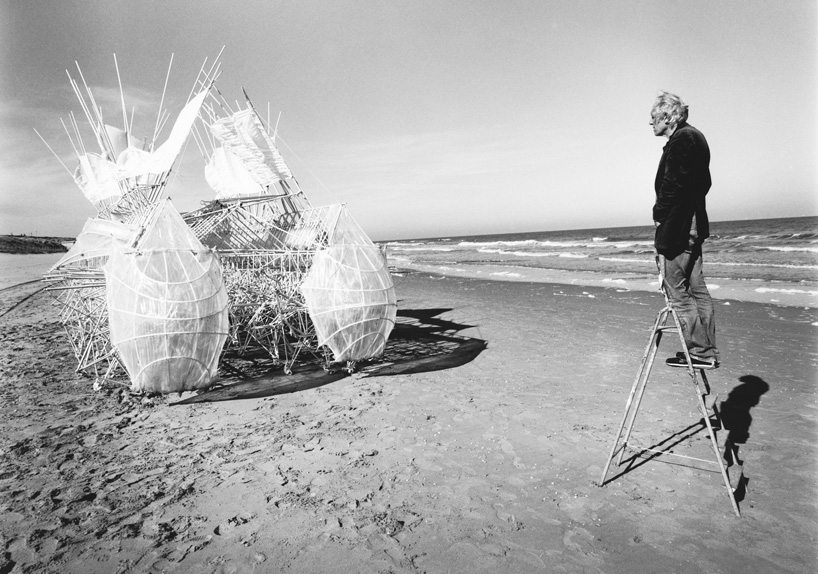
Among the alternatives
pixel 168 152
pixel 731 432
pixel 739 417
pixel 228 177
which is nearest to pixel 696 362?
pixel 731 432

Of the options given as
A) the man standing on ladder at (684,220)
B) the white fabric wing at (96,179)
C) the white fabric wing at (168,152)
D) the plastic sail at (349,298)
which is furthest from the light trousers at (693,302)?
the white fabric wing at (96,179)

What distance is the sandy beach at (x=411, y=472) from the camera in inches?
129

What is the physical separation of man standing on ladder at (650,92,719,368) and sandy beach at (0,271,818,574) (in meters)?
1.37

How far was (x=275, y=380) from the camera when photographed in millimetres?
7328

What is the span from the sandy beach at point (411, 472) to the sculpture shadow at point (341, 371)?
61 millimetres

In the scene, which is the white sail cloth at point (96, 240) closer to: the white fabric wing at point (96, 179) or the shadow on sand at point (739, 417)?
the white fabric wing at point (96, 179)

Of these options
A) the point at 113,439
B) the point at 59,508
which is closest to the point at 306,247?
the point at 113,439

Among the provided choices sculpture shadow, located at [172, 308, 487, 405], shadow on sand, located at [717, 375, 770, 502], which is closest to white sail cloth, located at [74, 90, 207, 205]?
sculpture shadow, located at [172, 308, 487, 405]

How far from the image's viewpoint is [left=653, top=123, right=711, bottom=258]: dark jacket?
3.22m

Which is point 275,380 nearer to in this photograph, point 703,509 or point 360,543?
point 360,543

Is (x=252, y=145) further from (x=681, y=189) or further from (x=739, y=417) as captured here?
(x=739, y=417)

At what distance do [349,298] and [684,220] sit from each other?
4858 millimetres

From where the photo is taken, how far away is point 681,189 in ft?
10.6

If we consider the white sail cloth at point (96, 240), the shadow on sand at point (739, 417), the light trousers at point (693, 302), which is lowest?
the shadow on sand at point (739, 417)
